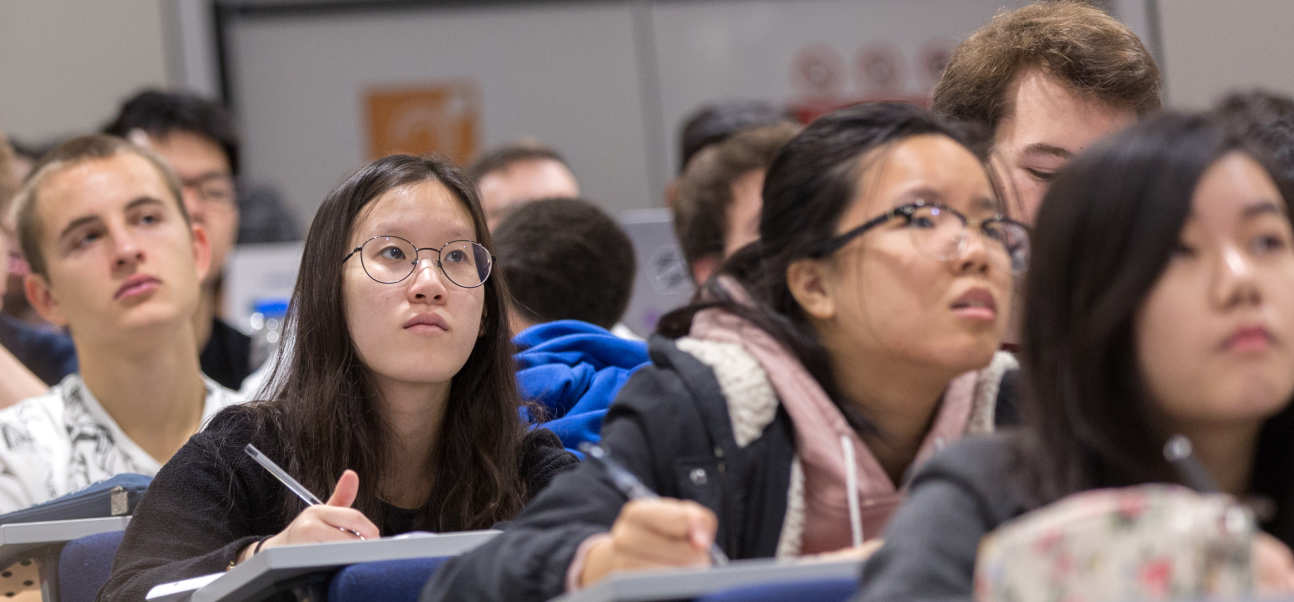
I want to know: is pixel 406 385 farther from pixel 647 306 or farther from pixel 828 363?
pixel 647 306

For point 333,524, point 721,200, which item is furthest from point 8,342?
point 333,524

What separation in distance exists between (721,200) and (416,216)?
184 centimetres

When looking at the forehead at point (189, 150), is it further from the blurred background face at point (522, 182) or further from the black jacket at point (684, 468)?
the black jacket at point (684, 468)

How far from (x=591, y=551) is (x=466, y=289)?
2.99 ft

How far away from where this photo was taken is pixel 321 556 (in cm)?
189

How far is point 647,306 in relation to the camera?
4.88 meters

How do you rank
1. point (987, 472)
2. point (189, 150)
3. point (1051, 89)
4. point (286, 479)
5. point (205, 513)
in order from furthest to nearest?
point (189, 150) < point (1051, 89) < point (205, 513) < point (286, 479) < point (987, 472)

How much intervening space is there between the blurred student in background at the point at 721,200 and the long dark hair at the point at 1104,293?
8.47 feet

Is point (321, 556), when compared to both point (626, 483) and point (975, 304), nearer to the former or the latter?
point (626, 483)

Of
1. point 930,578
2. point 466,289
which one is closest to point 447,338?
point 466,289

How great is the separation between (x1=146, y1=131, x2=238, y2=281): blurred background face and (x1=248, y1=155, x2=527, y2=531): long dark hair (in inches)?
99.2

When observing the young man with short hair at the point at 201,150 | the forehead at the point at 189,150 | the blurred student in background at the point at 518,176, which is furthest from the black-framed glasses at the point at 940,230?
the forehead at the point at 189,150

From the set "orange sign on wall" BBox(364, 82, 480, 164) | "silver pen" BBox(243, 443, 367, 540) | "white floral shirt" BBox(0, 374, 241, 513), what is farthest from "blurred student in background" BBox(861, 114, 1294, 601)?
"orange sign on wall" BBox(364, 82, 480, 164)

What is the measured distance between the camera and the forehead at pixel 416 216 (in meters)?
2.59
